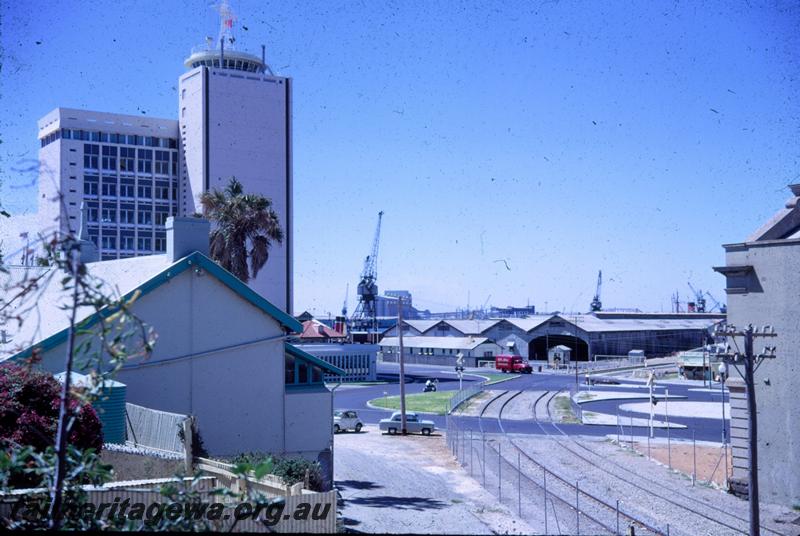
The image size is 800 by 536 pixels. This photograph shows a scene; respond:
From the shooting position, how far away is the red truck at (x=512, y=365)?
103500 millimetres

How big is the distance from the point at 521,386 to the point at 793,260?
55.8 m

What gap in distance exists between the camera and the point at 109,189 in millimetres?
110000

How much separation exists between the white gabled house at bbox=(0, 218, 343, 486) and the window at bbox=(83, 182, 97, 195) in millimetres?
85163

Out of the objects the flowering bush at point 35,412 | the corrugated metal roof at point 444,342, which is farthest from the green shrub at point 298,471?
the corrugated metal roof at point 444,342

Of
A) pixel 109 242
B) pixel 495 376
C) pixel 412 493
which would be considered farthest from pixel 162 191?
pixel 412 493

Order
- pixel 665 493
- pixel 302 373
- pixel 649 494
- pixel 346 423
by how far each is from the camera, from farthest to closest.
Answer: pixel 346 423, pixel 665 493, pixel 649 494, pixel 302 373

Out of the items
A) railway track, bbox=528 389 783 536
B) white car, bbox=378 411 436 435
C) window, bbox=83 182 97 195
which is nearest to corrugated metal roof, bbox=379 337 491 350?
window, bbox=83 182 97 195

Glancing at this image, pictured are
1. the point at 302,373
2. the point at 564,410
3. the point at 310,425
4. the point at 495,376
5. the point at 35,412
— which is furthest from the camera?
the point at 495,376

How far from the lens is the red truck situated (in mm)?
103500

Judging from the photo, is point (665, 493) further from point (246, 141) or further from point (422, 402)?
point (246, 141)

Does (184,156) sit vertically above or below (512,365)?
above

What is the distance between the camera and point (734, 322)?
3158 cm

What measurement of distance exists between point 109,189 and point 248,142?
2212cm

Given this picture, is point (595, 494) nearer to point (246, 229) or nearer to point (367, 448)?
point (367, 448)
